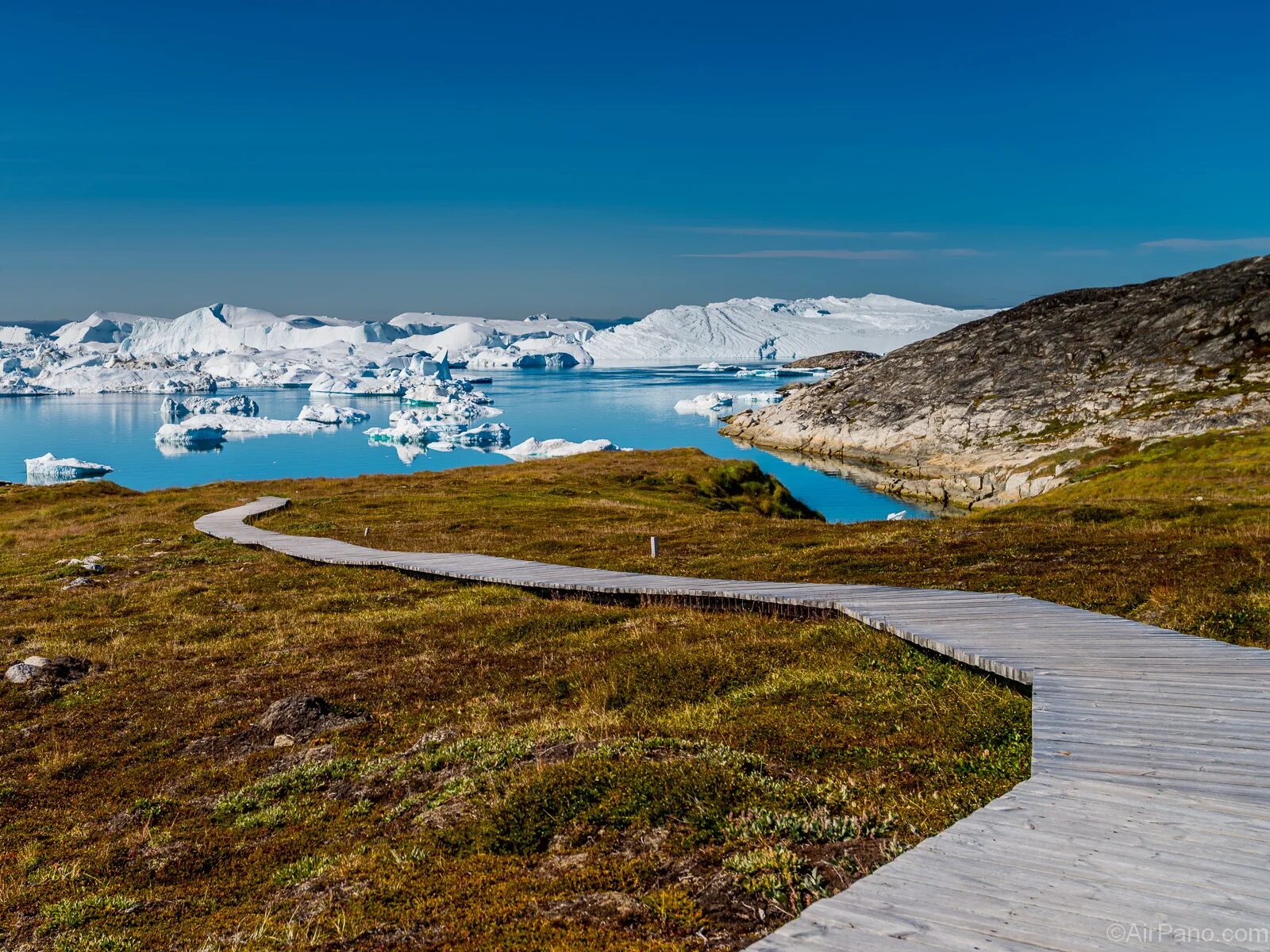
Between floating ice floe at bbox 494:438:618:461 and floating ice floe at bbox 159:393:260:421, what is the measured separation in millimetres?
83471

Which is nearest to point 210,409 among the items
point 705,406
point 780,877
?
point 705,406

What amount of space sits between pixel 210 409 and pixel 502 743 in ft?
656

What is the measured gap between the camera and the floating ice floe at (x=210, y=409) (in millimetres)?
176500

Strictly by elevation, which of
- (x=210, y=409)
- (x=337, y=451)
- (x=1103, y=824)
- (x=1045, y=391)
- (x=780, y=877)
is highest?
(x=1045, y=391)

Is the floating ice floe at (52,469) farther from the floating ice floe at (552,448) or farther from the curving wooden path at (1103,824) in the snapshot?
the curving wooden path at (1103,824)

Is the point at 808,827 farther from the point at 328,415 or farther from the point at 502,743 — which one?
the point at 328,415

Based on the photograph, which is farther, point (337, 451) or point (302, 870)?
point (337, 451)

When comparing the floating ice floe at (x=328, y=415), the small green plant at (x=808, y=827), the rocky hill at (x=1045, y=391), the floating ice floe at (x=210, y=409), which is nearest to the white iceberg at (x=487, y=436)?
the rocky hill at (x=1045, y=391)

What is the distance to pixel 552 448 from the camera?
116812mm

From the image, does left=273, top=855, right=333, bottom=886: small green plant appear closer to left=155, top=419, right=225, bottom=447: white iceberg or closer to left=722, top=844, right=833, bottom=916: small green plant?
left=722, top=844, right=833, bottom=916: small green plant

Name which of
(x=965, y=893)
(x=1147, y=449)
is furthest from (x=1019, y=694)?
(x=1147, y=449)

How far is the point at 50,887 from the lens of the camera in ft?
30.2

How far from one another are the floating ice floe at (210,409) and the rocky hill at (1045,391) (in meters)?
110

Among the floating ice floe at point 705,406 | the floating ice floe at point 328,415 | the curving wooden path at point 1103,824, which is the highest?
the floating ice floe at point 705,406
